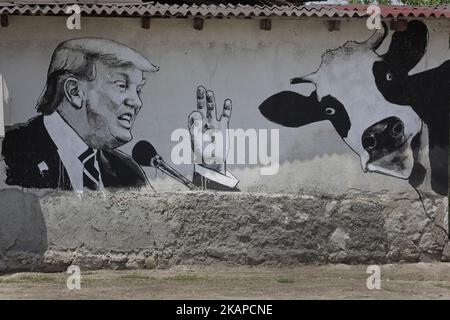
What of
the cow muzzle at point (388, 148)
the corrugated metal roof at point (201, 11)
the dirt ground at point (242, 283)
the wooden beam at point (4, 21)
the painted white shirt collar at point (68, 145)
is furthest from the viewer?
the cow muzzle at point (388, 148)

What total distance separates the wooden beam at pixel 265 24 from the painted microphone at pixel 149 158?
7.92ft

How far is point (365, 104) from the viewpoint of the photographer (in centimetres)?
1118

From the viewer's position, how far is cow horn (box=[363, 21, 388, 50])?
11.1 metres

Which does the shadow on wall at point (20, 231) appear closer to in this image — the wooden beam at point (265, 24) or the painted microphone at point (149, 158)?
the painted microphone at point (149, 158)

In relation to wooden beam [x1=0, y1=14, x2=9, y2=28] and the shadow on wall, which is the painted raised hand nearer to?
the shadow on wall

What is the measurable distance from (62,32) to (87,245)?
316 cm

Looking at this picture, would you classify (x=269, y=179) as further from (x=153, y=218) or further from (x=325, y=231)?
(x=153, y=218)

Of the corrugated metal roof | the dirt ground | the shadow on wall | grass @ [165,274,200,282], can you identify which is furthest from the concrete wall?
the corrugated metal roof

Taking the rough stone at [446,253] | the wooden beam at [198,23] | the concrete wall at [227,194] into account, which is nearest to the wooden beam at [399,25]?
the concrete wall at [227,194]

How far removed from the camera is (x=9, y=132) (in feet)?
36.0

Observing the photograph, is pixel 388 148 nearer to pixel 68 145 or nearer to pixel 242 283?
pixel 242 283

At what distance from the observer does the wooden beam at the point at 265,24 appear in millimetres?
10969

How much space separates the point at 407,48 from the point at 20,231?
6346mm

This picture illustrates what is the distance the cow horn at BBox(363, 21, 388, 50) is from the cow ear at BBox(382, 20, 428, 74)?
6.1 inches
